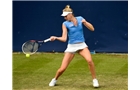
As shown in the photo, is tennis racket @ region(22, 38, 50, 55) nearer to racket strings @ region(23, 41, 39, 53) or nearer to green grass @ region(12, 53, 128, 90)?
racket strings @ region(23, 41, 39, 53)

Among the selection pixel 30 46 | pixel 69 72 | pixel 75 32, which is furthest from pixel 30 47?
pixel 69 72

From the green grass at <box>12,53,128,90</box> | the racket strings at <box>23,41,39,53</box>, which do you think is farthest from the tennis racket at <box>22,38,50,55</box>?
the green grass at <box>12,53,128,90</box>

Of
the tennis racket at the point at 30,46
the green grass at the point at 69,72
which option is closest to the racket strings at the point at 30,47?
the tennis racket at the point at 30,46

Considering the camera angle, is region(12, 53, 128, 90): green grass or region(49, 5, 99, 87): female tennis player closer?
region(49, 5, 99, 87): female tennis player

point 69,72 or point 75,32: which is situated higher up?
point 75,32

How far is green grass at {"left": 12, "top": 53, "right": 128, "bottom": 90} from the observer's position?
10.3 m

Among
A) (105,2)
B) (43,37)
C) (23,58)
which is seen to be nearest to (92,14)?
(105,2)

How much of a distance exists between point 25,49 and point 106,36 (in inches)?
228

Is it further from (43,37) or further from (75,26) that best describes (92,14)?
(75,26)

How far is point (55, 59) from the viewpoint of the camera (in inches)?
575

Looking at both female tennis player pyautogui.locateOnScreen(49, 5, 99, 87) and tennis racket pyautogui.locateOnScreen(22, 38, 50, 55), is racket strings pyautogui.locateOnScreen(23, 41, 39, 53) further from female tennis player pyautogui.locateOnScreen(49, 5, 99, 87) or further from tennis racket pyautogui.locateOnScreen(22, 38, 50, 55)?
female tennis player pyautogui.locateOnScreen(49, 5, 99, 87)

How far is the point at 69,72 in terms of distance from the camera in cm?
1223

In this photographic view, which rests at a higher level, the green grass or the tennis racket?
the tennis racket

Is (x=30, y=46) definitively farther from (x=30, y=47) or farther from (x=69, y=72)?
(x=69, y=72)
